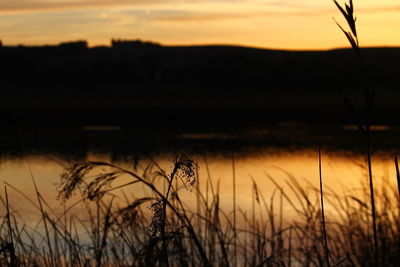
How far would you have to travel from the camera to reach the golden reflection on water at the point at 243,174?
358 inches

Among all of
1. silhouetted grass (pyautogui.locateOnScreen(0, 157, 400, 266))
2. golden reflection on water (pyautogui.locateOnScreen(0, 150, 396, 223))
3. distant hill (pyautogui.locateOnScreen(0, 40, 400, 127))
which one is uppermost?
distant hill (pyautogui.locateOnScreen(0, 40, 400, 127))

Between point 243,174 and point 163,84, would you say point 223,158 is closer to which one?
point 243,174

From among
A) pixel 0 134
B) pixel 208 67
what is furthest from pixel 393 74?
pixel 0 134

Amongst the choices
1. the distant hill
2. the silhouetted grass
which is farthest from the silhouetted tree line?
the silhouetted grass

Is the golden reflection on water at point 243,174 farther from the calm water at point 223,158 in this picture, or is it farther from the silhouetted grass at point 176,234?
the silhouetted grass at point 176,234

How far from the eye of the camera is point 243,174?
560 inches

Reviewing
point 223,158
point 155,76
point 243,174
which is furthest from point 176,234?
point 155,76

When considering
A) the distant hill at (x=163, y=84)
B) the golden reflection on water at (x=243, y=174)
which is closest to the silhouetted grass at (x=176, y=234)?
the golden reflection on water at (x=243, y=174)

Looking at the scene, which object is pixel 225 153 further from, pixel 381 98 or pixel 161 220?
pixel 381 98

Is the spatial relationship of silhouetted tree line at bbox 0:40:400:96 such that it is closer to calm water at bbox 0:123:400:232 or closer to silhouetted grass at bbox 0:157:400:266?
calm water at bbox 0:123:400:232

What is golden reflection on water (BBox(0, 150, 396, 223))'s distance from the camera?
9.09 m

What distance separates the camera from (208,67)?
2347 inches

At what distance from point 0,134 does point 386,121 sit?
17.5 m

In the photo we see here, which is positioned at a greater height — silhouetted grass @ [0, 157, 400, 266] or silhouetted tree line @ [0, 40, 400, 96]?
silhouetted tree line @ [0, 40, 400, 96]
